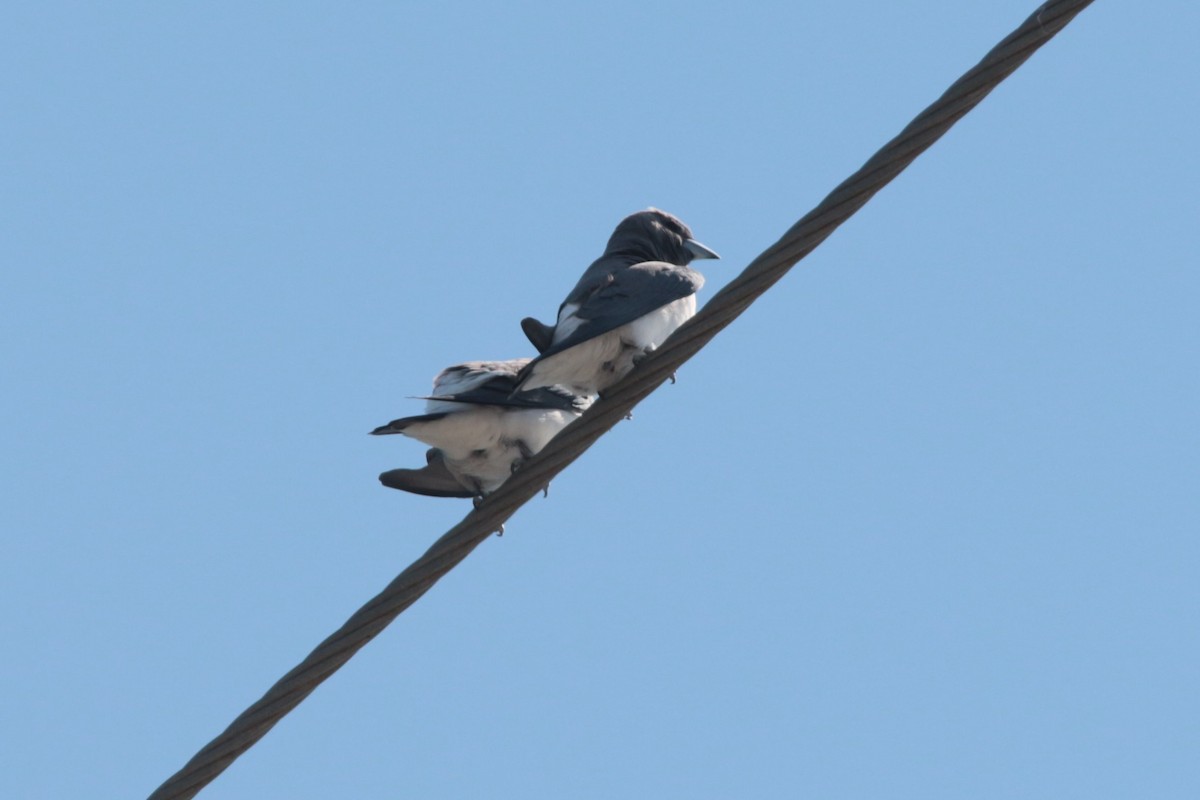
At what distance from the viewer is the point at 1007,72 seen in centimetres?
573

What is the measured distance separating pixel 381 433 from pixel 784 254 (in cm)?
251

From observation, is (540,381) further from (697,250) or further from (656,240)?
(697,250)

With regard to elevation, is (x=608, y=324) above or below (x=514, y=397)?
above

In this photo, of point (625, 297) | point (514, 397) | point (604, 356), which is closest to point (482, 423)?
point (514, 397)

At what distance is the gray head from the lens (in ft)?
31.5

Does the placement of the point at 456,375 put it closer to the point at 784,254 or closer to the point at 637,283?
the point at 637,283

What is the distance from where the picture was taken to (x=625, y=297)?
326 inches

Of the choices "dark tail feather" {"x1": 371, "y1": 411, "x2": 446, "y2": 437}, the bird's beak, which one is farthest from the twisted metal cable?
the bird's beak

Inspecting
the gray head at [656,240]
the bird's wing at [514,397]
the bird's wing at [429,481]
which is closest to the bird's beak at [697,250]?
the gray head at [656,240]

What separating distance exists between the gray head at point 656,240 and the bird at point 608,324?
0.56 metres

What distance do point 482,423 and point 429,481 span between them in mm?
648

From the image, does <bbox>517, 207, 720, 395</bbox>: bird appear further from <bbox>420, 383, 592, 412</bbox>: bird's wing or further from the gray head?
the gray head

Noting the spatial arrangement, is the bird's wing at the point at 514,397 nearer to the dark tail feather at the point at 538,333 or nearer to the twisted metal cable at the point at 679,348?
the dark tail feather at the point at 538,333

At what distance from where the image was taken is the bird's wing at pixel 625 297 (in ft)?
26.2
